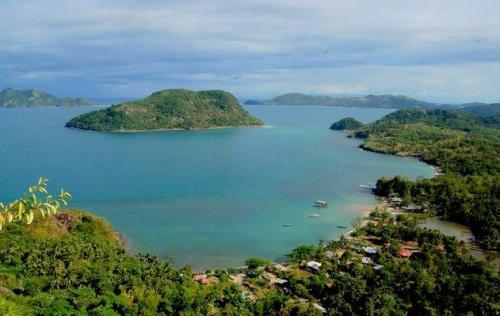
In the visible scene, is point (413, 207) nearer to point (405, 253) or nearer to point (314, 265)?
point (405, 253)

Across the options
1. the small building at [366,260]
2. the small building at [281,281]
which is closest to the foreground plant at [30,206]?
the small building at [281,281]

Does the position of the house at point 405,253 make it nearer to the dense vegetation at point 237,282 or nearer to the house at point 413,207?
the dense vegetation at point 237,282

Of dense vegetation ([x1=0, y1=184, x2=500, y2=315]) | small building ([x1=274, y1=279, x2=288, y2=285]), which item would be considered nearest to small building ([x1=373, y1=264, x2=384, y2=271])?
dense vegetation ([x1=0, y1=184, x2=500, y2=315])

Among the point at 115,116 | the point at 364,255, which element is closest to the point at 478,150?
the point at 364,255

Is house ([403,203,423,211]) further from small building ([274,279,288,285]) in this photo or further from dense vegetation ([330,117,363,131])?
dense vegetation ([330,117,363,131])

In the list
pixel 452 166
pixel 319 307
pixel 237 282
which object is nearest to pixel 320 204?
pixel 237 282

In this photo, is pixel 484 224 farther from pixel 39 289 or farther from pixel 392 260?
pixel 39 289

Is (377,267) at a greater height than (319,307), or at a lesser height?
greater
